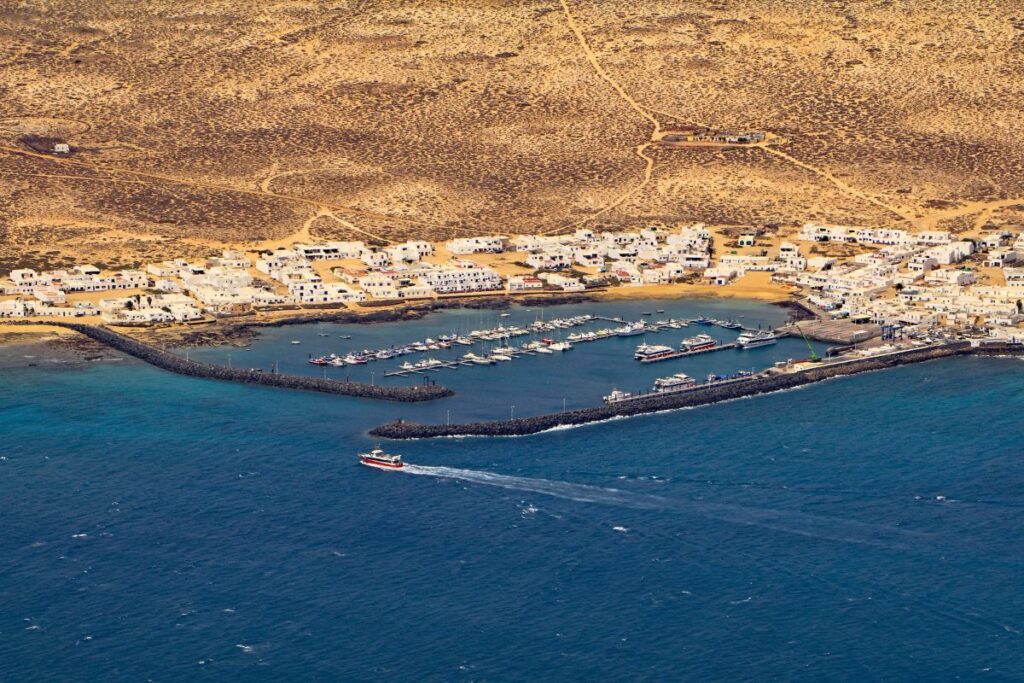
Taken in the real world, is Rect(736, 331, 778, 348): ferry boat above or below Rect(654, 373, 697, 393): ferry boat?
above

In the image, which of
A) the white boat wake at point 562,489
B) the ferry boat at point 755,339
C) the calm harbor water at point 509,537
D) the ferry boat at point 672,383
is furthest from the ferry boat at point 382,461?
the ferry boat at point 755,339

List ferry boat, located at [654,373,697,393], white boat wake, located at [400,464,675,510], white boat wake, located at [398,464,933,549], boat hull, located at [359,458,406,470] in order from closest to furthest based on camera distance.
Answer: white boat wake, located at [398,464,933,549]
white boat wake, located at [400,464,675,510]
boat hull, located at [359,458,406,470]
ferry boat, located at [654,373,697,393]

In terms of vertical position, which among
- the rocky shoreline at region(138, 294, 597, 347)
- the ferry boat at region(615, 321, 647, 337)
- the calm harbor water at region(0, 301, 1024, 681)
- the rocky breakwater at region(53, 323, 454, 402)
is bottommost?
the calm harbor water at region(0, 301, 1024, 681)

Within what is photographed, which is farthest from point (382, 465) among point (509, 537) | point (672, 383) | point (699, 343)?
point (699, 343)

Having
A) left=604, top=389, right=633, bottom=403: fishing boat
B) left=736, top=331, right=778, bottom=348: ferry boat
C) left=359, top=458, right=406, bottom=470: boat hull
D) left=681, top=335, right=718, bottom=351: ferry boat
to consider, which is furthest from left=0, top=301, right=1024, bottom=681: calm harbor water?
left=736, top=331, right=778, bottom=348: ferry boat

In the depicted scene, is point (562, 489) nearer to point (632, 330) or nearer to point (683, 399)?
point (683, 399)

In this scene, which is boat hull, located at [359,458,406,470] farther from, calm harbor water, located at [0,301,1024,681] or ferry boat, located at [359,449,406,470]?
calm harbor water, located at [0,301,1024,681]

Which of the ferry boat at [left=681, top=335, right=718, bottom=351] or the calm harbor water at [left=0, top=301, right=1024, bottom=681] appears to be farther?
the ferry boat at [left=681, top=335, right=718, bottom=351]

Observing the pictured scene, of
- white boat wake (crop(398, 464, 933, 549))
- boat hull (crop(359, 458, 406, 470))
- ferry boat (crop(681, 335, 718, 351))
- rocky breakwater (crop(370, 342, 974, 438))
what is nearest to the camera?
white boat wake (crop(398, 464, 933, 549))
